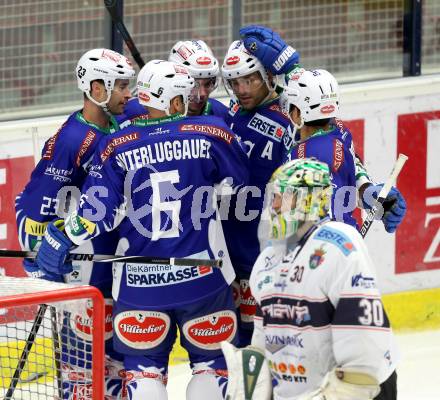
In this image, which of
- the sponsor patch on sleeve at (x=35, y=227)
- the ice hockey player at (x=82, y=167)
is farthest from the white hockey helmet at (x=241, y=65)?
the sponsor patch on sleeve at (x=35, y=227)

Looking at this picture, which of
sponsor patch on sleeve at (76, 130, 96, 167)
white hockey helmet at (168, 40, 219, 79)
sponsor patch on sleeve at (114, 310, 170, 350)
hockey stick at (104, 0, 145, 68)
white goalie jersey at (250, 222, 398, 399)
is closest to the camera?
white goalie jersey at (250, 222, 398, 399)

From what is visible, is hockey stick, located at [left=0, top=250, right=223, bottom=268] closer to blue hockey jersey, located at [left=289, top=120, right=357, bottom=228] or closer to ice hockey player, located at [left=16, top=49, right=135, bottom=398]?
ice hockey player, located at [left=16, top=49, right=135, bottom=398]

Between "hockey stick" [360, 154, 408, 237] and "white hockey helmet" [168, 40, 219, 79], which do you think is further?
"white hockey helmet" [168, 40, 219, 79]

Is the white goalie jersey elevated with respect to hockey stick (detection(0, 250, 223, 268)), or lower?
elevated

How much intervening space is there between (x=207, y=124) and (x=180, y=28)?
2.12 metres

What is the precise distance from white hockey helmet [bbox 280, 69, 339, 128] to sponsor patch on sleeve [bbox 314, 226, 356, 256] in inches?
59.6

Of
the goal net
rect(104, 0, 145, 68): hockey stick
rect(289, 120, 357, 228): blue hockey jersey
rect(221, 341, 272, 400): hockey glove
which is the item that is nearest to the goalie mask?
rect(221, 341, 272, 400): hockey glove

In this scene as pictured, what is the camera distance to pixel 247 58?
556cm

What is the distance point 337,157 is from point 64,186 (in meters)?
1.05

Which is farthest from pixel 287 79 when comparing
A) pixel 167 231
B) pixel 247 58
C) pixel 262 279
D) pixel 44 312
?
pixel 262 279

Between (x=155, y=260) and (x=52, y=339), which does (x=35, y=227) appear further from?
(x=52, y=339)

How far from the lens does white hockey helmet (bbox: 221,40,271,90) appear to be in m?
5.53

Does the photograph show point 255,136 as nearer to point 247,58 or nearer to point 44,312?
point 247,58

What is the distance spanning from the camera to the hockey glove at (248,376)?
3.89m
